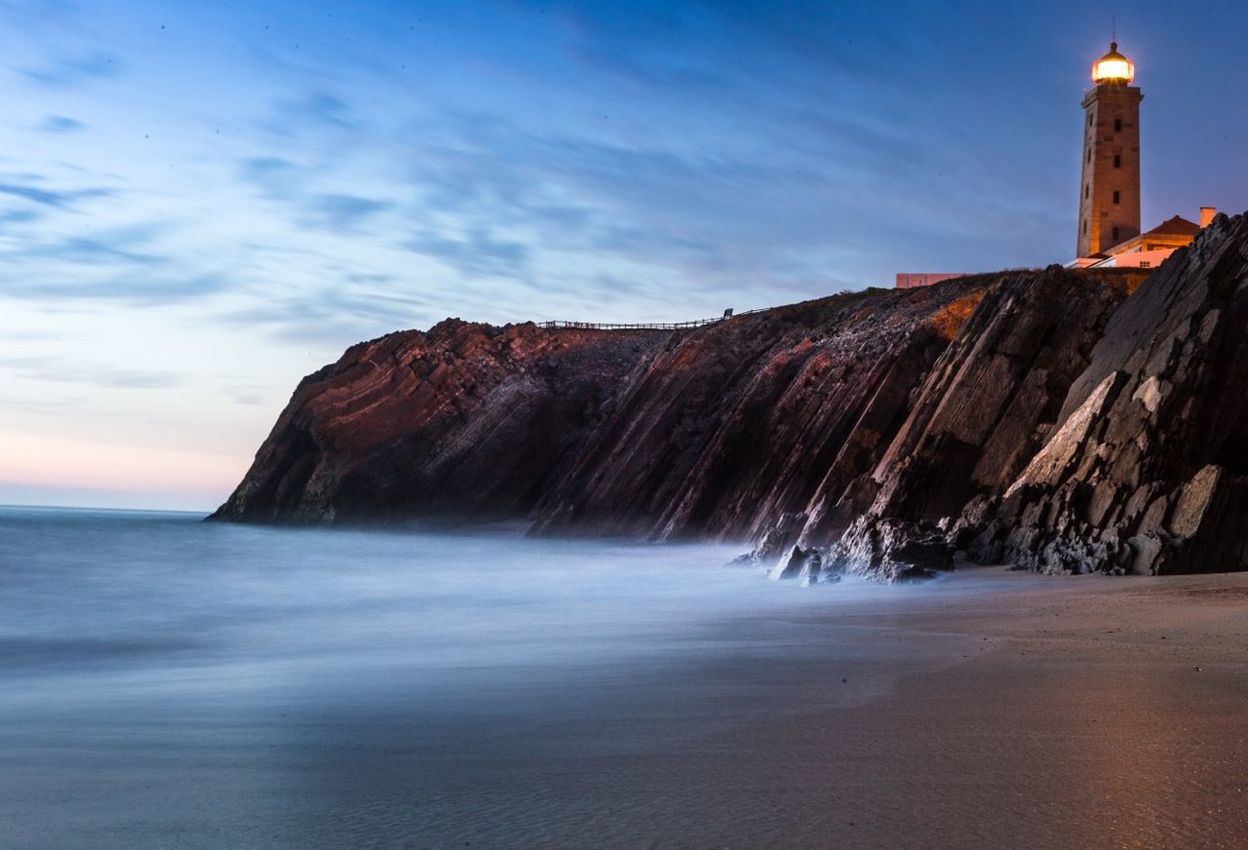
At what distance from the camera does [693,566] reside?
27.6 metres

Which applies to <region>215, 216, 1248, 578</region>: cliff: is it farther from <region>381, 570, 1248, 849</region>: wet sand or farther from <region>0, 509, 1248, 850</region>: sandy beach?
<region>381, 570, 1248, 849</region>: wet sand

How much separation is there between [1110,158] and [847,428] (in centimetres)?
4415

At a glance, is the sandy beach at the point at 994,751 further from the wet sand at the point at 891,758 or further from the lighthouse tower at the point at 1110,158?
the lighthouse tower at the point at 1110,158

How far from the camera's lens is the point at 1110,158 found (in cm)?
6962

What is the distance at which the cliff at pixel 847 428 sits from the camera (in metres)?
19.3

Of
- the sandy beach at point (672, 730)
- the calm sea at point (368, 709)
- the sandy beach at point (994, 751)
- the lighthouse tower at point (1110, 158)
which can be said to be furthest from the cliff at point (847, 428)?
the lighthouse tower at point (1110, 158)

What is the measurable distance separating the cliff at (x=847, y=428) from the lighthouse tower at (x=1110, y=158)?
1047 inches

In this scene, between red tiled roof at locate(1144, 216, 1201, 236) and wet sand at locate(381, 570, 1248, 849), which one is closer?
wet sand at locate(381, 570, 1248, 849)

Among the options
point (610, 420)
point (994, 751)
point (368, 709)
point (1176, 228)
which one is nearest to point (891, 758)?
point (994, 751)

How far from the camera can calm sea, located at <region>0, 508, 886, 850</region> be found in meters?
4.42

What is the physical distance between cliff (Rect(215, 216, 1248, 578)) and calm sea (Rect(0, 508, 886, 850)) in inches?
166

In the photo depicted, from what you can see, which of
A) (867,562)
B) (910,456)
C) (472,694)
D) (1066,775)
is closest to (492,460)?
(910,456)

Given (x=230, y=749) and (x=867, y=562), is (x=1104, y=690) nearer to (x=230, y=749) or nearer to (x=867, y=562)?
(x=230, y=749)

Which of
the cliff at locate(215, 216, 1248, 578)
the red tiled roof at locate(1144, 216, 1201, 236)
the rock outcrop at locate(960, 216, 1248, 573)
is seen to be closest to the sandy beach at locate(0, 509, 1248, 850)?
the rock outcrop at locate(960, 216, 1248, 573)
